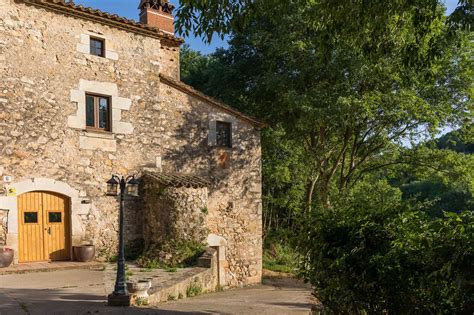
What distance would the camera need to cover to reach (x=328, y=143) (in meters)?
17.2

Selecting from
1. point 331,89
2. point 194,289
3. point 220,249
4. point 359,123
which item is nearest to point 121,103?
point 220,249

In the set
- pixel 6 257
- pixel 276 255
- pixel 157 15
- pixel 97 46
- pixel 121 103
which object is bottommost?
pixel 276 255

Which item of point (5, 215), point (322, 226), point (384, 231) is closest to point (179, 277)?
point (5, 215)

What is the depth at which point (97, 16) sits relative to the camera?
1150 centimetres

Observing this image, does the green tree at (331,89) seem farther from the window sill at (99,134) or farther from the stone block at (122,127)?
the window sill at (99,134)

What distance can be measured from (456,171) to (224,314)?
37.8 feet

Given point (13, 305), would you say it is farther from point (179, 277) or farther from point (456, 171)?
point (456, 171)

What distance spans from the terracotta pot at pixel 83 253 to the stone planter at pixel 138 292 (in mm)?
3841

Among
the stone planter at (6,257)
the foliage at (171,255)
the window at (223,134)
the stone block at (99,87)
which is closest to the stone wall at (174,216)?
the foliage at (171,255)

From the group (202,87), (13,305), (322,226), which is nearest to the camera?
(322,226)

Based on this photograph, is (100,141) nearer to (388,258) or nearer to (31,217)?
(31,217)

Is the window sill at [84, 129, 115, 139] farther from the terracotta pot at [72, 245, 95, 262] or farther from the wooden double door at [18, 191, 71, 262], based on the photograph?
the terracotta pot at [72, 245, 95, 262]

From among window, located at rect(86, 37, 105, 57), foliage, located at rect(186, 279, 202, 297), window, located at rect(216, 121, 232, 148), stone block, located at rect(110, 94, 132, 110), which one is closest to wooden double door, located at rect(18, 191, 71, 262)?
stone block, located at rect(110, 94, 132, 110)

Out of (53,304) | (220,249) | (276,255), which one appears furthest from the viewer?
(276,255)
